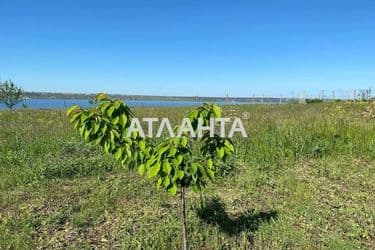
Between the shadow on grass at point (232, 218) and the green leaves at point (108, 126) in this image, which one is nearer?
the green leaves at point (108, 126)

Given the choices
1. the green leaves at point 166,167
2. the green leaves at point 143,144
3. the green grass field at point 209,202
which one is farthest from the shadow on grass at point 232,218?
the green leaves at point 166,167

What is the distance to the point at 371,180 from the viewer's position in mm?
6133

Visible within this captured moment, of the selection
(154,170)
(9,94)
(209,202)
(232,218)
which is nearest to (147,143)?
(154,170)

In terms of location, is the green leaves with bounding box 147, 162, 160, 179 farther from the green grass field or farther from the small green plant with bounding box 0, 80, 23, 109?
the small green plant with bounding box 0, 80, 23, 109

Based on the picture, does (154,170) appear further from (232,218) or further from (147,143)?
→ (232,218)

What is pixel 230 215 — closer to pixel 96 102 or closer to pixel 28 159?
pixel 96 102

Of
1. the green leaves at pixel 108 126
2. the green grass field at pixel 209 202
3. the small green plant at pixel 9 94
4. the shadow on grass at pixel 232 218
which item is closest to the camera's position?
the green leaves at pixel 108 126

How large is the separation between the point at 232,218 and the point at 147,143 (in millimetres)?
1950

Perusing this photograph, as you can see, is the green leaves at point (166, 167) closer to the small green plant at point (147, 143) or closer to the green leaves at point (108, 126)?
the small green plant at point (147, 143)

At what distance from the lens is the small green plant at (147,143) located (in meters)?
3.05

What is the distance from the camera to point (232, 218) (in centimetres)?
478

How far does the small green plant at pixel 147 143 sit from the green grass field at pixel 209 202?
1251 mm

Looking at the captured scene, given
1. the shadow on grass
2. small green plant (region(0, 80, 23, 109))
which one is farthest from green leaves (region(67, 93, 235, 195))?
small green plant (region(0, 80, 23, 109))

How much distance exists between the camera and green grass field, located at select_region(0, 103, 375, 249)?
4273 millimetres
